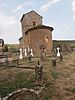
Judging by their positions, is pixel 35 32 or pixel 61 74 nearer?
pixel 61 74

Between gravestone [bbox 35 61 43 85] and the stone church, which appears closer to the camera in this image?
gravestone [bbox 35 61 43 85]

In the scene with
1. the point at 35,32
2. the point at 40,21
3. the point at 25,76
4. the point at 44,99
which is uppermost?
the point at 40,21

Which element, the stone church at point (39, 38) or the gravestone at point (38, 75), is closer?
the gravestone at point (38, 75)

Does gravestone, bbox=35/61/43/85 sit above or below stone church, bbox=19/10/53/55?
below

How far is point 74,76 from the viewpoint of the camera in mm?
21453

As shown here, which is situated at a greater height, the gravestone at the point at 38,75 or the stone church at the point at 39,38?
the stone church at the point at 39,38

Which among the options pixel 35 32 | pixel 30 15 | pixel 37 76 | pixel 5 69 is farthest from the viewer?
pixel 30 15

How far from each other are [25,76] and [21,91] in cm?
481

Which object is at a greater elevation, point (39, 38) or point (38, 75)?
point (39, 38)

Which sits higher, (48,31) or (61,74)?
(48,31)

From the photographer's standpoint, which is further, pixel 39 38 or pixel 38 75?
pixel 39 38

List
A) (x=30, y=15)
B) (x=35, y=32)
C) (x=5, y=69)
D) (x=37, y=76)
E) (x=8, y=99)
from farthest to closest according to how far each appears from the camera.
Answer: (x=30, y=15), (x=35, y=32), (x=5, y=69), (x=37, y=76), (x=8, y=99)

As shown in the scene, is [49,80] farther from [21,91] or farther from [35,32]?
[35,32]

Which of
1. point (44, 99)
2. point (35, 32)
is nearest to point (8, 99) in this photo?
point (44, 99)
